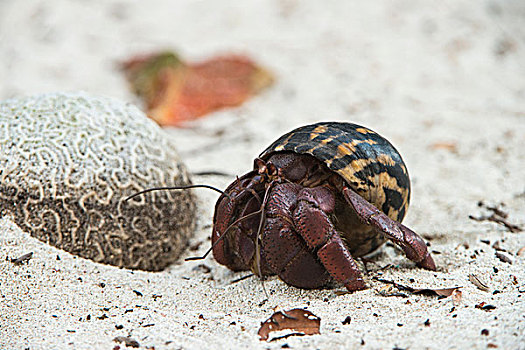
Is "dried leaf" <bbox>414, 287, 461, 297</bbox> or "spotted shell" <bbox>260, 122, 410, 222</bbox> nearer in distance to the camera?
"dried leaf" <bbox>414, 287, 461, 297</bbox>

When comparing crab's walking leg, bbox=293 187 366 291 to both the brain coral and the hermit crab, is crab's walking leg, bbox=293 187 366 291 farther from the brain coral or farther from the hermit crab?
the brain coral

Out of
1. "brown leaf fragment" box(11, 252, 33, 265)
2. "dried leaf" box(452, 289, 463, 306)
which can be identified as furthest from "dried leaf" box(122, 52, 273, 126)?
"dried leaf" box(452, 289, 463, 306)

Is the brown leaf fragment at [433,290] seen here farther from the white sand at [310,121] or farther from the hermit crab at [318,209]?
the hermit crab at [318,209]

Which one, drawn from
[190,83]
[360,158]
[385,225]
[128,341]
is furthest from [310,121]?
[128,341]

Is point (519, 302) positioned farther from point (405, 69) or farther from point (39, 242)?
point (405, 69)

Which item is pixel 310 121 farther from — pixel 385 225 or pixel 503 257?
pixel 385 225

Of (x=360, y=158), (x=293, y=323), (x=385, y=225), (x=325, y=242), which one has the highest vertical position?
(x=360, y=158)

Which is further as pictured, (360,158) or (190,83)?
(190,83)
